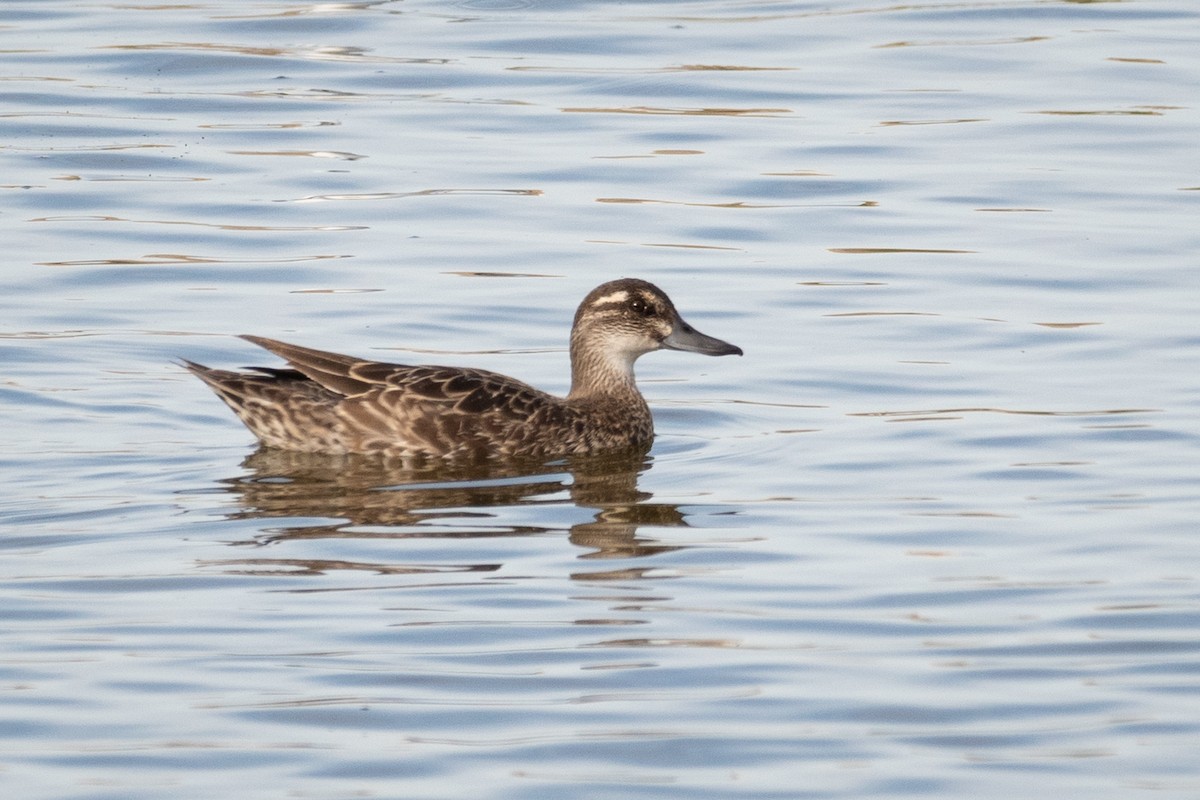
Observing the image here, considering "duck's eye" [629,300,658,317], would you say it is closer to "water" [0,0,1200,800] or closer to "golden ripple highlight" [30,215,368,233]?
"water" [0,0,1200,800]

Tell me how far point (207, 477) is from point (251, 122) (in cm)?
844

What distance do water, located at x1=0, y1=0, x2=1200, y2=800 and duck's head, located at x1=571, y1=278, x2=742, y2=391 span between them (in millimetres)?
405

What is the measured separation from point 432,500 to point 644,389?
2.95 metres

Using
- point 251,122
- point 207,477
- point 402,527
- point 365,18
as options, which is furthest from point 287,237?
point 365,18

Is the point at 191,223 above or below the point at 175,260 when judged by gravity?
above

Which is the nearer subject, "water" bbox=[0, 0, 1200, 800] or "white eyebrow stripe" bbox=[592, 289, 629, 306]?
"water" bbox=[0, 0, 1200, 800]

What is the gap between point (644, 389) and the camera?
1312 centimetres

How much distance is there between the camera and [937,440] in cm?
1114

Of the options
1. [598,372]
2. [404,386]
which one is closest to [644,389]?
[598,372]

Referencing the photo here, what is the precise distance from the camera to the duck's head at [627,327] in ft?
39.7

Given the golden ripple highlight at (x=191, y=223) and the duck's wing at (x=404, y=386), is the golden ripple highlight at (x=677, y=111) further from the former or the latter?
the duck's wing at (x=404, y=386)

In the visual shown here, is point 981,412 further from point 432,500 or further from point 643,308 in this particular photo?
point 432,500

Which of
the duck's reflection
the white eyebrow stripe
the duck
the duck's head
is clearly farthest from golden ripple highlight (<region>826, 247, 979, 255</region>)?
the duck

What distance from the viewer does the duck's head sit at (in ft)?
39.7
